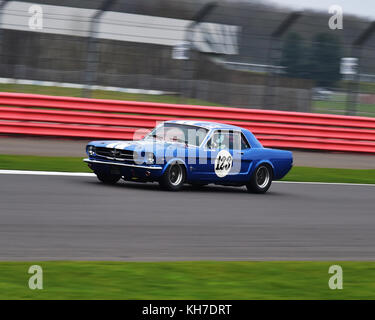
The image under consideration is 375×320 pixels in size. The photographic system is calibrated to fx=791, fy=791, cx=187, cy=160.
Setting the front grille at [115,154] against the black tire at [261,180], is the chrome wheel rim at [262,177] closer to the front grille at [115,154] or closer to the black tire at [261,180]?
the black tire at [261,180]

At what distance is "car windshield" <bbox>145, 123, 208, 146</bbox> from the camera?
11.4 m

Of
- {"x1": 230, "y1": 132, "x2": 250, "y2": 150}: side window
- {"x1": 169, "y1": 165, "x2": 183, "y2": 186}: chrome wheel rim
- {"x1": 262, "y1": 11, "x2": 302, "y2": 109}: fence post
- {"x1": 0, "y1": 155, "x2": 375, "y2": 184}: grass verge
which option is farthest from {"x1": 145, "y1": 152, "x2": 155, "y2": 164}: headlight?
{"x1": 262, "y1": 11, "x2": 302, "y2": 109}: fence post

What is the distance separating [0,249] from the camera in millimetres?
6855

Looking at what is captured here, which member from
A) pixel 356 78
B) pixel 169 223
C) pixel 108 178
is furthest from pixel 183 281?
pixel 356 78

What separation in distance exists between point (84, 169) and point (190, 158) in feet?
9.82

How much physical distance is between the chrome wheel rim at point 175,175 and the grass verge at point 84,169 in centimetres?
271

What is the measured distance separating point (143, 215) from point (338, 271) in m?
2.89

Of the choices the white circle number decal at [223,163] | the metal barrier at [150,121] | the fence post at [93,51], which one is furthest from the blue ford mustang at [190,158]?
the fence post at [93,51]

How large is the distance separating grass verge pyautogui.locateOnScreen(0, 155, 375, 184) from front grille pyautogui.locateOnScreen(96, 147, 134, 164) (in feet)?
7.49

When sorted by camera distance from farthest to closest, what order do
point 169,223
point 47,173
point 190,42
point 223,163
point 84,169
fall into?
point 190,42 < point 84,169 < point 47,173 < point 223,163 < point 169,223

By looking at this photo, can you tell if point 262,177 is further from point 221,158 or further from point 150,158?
point 150,158

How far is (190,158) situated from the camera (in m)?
11.1

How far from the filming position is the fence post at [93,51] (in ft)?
53.7
